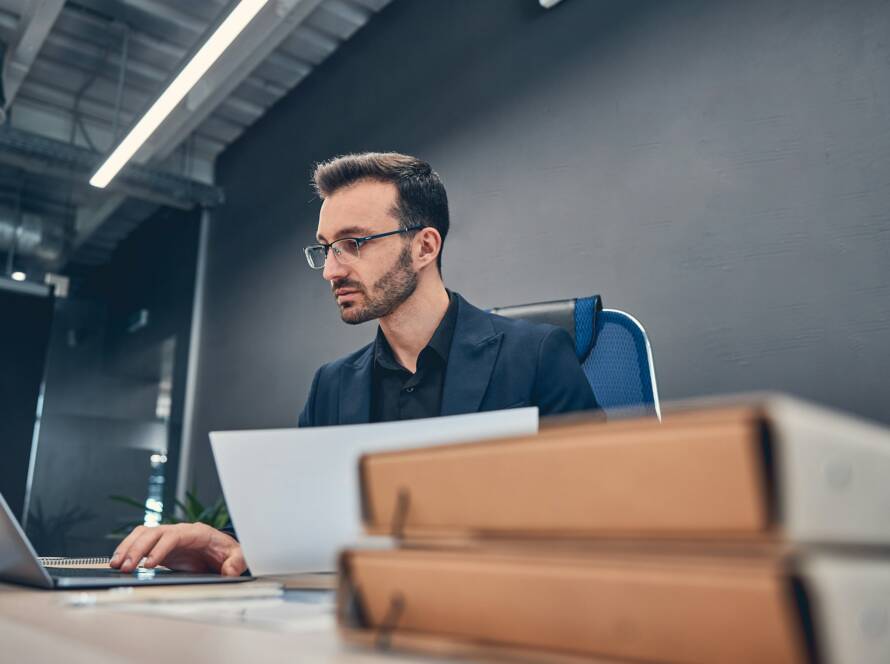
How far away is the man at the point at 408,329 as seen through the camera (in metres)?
1.42

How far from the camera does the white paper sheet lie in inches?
26.9

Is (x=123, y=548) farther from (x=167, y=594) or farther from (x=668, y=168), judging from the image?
(x=668, y=168)

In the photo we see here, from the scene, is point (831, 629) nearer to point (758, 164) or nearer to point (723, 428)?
point (723, 428)

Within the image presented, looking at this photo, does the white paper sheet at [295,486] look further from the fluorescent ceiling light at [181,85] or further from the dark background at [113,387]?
the dark background at [113,387]

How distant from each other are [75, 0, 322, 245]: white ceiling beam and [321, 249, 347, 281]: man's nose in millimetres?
1658

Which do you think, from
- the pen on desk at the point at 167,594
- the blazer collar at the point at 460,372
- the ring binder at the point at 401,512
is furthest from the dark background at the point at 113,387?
the ring binder at the point at 401,512

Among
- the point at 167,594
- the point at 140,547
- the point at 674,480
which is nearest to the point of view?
the point at 674,480

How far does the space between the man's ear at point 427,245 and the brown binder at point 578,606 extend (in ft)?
4.63

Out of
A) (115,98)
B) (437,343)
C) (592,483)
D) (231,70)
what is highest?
(115,98)

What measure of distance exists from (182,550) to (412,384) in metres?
0.70

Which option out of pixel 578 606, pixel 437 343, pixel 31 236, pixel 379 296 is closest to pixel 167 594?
pixel 578 606

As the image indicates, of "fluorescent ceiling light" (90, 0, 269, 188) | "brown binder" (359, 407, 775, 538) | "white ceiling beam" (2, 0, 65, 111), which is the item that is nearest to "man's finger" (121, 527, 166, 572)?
"brown binder" (359, 407, 775, 538)

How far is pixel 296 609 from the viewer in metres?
0.52

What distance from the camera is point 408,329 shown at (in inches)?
65.1
